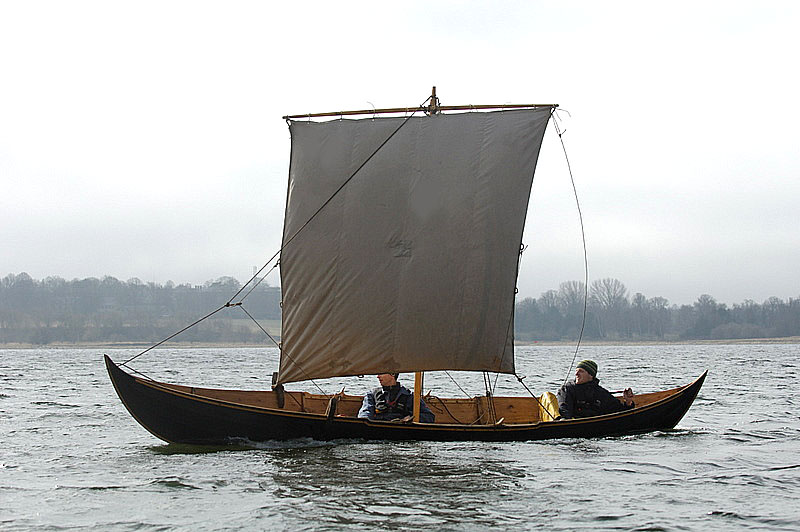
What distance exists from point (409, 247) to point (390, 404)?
279 centimetres

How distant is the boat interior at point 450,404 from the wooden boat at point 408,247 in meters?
0.07

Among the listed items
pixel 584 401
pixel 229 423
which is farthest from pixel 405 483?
pixel 584 401

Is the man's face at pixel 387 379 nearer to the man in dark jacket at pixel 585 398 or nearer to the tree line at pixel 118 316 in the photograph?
the man in dark jacket at pixel 585 398

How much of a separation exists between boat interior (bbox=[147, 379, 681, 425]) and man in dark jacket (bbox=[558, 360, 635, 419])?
14.6 inches

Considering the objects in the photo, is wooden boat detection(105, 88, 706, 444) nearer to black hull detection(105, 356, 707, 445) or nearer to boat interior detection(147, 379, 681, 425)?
boat interior detection(147, 379, 681, 425)

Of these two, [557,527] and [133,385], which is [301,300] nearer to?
[133,385]

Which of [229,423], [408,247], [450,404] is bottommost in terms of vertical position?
[229,423]

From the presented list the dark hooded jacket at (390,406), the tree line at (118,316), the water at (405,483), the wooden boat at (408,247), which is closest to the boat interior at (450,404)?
the wooden boat at (408,247)

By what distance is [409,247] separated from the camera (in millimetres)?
16469

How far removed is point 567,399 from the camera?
1628 cm

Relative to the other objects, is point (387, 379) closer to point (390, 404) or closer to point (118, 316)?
point (390, 404)

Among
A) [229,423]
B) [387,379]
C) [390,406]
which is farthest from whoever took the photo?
[387,379]

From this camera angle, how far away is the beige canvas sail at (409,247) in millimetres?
16328

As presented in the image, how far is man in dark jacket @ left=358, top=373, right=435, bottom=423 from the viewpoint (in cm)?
1580
